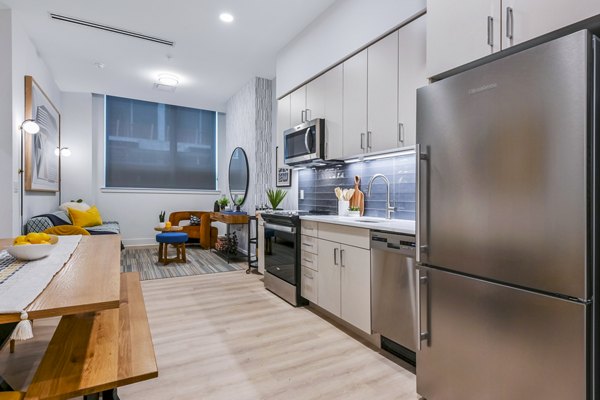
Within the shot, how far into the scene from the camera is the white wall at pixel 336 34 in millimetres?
2449

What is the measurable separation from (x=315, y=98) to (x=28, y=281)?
2.93 m

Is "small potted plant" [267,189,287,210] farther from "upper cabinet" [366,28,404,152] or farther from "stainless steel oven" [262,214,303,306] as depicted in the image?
"upper cabinet" [366,28,404,152]

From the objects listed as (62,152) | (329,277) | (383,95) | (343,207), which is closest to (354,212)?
(343,207)

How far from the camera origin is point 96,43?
13.3 feet

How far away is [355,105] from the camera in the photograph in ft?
9.45

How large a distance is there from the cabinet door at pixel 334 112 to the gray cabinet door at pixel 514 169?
1.44 meters

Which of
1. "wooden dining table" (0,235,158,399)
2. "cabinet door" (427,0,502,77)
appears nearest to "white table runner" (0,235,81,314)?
"wooden dining table" (0,235,158,399)

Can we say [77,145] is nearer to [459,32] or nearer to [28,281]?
[28,281]

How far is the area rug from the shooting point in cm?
447

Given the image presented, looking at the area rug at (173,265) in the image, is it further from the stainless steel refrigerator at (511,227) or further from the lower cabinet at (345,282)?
the stainless steel refrigerator at (511,227)

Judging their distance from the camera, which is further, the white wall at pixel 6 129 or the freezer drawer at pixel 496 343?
the white wall at pixel 6 129

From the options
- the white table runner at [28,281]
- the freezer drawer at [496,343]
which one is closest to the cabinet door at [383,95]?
the freezer drawer at [496,343]

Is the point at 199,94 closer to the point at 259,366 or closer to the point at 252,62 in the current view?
the point at 252,62

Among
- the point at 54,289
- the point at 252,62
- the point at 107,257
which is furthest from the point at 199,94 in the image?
the point at 54,289
